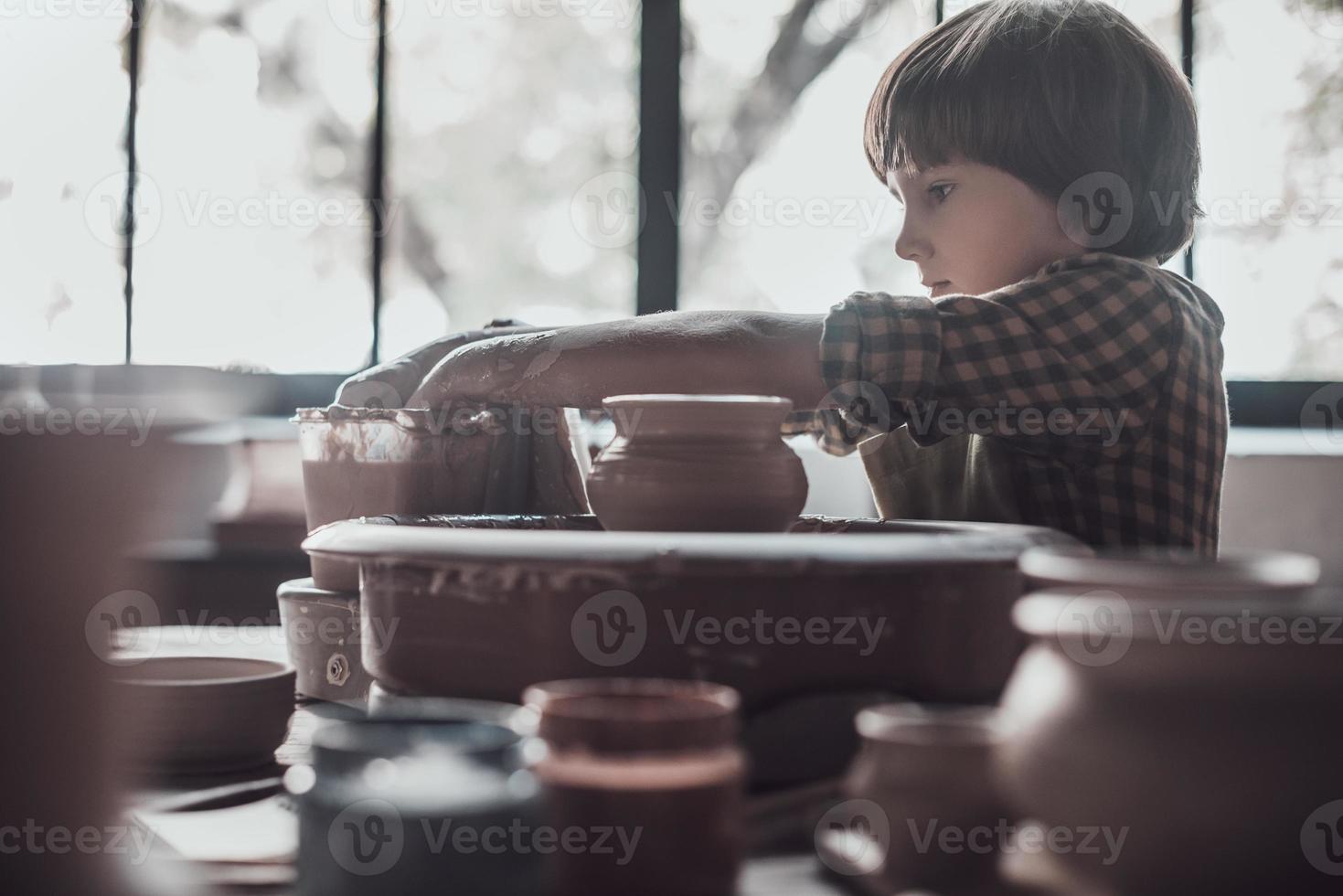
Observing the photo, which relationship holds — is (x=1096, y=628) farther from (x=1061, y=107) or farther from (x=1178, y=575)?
(x=1061, y=107)

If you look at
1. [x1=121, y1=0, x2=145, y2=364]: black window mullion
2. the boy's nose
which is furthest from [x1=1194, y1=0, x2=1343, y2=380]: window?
[x1=121, y1=0, x2=145, y2=364]: black window mullion

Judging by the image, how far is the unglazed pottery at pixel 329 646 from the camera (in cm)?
99

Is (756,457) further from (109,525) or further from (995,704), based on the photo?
(109,525)

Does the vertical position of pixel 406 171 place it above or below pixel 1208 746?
above

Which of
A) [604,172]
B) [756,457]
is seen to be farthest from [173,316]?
[756,457]

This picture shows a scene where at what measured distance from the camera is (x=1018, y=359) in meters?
0.99

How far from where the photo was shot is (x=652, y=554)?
0.59 meters

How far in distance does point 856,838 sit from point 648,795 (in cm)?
14

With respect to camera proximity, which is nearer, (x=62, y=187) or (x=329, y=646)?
(x=329, y=646)

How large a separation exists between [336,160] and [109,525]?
284 centimetres
